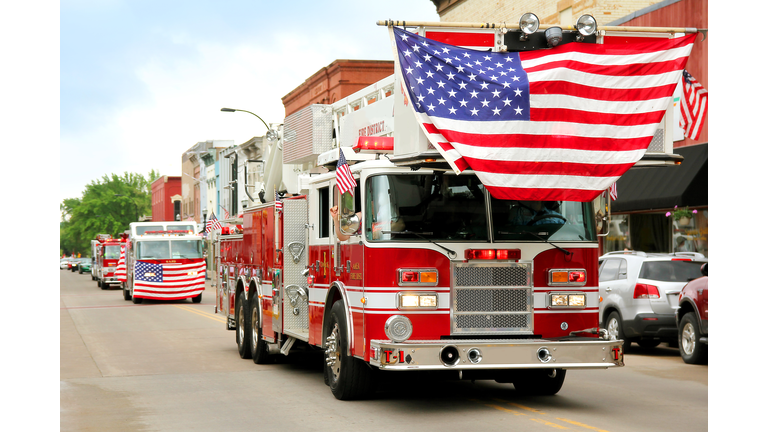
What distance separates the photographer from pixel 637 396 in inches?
436

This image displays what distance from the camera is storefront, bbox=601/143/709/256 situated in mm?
22031

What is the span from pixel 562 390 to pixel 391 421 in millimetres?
3284

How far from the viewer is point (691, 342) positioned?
1436cm

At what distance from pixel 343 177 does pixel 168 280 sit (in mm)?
25761

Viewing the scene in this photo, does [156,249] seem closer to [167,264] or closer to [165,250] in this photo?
[165,250]

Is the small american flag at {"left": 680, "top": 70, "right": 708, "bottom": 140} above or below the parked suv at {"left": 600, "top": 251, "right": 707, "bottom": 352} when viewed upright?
above

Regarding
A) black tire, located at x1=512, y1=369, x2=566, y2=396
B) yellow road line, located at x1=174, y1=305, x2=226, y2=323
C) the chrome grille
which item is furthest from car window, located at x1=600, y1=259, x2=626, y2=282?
yellow road line, located at x1=174, y1=305, x2=226, y2=323

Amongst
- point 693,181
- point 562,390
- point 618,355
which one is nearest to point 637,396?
point 562,390

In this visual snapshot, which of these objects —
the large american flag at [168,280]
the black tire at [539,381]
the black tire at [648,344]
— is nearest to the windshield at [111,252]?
the large american flag at [168,280]

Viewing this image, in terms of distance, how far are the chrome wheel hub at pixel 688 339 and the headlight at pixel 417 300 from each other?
21.7 ft

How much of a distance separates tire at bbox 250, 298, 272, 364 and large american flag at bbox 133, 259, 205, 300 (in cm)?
1998

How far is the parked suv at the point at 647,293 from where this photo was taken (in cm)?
1543

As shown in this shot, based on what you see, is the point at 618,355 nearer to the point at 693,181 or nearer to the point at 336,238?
the point at 336,238

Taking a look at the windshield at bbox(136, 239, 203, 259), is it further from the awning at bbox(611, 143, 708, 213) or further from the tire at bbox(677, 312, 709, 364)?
the tire at bbox(677, 312, 709, 364)
